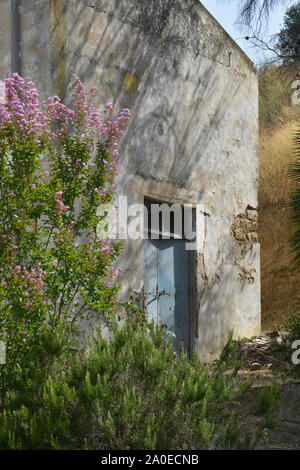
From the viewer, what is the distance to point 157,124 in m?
6.64

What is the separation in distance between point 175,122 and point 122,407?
4.29 meters

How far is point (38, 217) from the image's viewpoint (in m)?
4.43

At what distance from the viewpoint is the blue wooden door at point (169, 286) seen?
6574 mm

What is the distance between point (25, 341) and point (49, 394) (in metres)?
0.72

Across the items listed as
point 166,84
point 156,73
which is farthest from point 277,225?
point 156,73

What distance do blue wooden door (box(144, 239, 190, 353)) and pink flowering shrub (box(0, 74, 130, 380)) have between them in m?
1.82

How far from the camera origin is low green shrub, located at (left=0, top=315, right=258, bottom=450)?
10.4 ft

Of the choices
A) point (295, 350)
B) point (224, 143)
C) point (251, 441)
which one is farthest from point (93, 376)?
point (224, 143)

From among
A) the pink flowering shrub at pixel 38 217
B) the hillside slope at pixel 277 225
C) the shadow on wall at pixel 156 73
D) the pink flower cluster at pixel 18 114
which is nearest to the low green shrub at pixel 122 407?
the pink flowering shrub at pixel 38 217

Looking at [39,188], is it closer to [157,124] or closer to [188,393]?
[188,393]

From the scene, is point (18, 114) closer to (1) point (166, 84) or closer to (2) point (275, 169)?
(1) point (166, 84)

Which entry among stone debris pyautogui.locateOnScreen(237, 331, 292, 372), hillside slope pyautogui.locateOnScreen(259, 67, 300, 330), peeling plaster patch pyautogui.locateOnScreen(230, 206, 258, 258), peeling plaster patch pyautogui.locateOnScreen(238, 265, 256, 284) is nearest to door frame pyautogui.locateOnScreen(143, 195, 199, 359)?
stone debris pyautogui.locateOnScreen(237, 331, 292, 372)

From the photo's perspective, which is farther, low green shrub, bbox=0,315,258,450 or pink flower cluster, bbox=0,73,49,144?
pink flower cluster, bbox=0,73,49,144

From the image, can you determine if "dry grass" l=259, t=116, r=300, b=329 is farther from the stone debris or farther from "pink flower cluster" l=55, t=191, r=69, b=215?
"pink flower cluster" l=55, t=191, r=69, b=215
